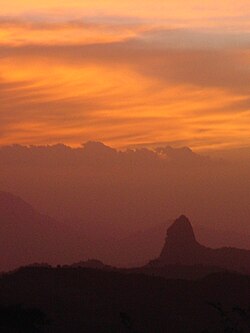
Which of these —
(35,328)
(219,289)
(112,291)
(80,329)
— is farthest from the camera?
(219,289)

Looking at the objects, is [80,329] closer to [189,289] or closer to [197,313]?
[197,313]

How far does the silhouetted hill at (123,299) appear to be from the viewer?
502 ft

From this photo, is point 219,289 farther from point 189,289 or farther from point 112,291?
Answer: point 112,291

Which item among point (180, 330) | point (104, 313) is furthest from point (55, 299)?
point (180, 330)

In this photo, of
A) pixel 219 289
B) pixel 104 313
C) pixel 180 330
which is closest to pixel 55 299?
pixel 104 313

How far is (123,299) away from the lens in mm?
168000

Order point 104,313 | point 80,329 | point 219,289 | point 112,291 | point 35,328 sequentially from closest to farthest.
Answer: point 35,328, point 80,329, point 104,313, point 112,291, point 219,289

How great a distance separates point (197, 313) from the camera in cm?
16562

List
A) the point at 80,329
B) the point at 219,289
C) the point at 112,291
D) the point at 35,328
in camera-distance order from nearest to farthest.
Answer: the point at 35,328 → the point at 80,329 → the point at 112,291 → the point at 219,289

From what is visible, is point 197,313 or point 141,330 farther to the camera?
point 197,313

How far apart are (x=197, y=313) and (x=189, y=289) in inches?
687

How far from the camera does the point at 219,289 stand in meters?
189

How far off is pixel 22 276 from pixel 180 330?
3384 centimetres

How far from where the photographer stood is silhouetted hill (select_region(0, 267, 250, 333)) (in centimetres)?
15300
